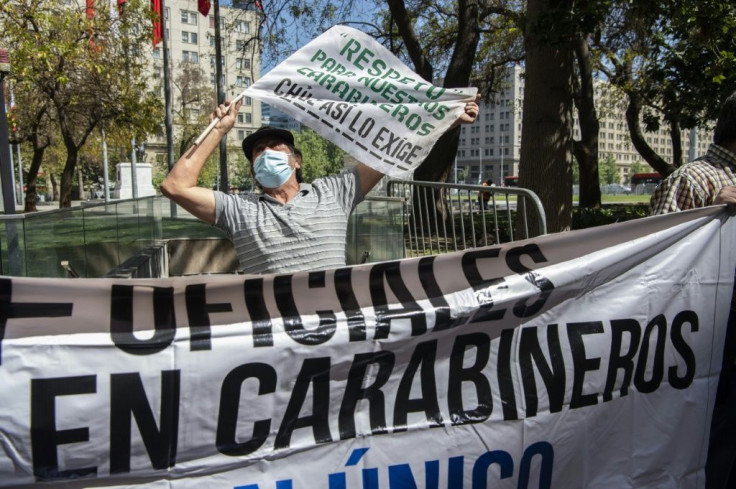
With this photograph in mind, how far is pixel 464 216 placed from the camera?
5254 millimetres

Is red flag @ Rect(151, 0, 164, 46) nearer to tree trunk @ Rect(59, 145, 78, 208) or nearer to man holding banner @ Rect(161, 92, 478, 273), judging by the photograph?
tree trunk @ Rect(59, 145, 78, 208)

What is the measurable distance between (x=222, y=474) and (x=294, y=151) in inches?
61.7

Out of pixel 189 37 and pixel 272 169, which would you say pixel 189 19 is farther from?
pixel 272 169

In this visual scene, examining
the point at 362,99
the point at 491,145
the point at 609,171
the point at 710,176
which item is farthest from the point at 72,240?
the point at 609,171

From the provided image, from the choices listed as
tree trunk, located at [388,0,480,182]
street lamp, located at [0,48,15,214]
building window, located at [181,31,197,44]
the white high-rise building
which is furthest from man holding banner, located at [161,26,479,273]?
the white high-rise building

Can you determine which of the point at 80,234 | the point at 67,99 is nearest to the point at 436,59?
the point at 67,99

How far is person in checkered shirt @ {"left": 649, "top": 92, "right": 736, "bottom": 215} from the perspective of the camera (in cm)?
302

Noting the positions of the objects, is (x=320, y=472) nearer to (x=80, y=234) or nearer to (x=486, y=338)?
(x=486, y=338)

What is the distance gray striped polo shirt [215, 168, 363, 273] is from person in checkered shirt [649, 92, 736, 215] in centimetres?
159

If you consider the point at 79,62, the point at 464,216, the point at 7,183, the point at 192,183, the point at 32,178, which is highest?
the point at 79,62

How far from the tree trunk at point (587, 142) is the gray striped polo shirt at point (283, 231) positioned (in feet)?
52.2

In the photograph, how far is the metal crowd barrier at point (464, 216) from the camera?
4.39 m

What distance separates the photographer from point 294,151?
317cm

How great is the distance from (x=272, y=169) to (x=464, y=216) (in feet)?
8.42
